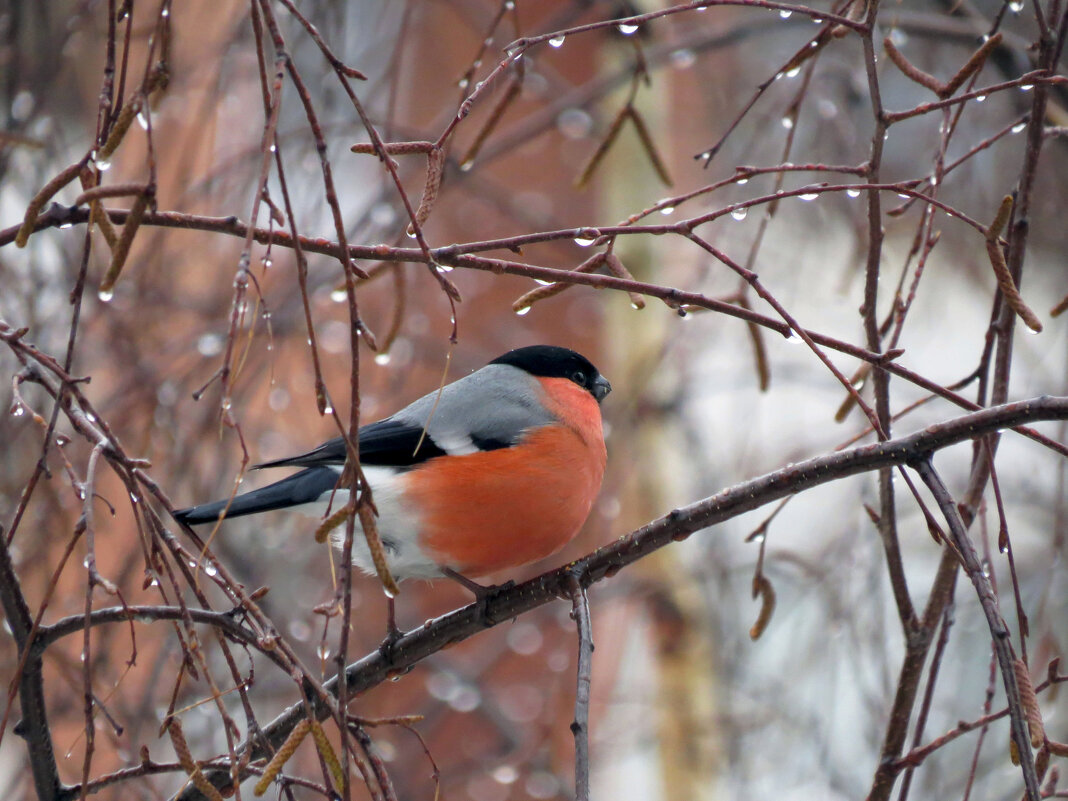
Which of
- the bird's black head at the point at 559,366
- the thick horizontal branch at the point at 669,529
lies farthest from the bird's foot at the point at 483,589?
the bird's black head at the point at 559,366

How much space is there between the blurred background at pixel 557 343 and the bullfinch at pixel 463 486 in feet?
1.51

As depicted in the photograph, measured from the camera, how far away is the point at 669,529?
1.50m

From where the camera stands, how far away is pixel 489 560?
94.3 inches

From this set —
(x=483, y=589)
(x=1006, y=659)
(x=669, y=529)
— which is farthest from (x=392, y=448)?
(x=1006, y=659)

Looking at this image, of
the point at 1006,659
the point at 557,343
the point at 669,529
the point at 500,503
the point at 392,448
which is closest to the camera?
the point at 1006,659

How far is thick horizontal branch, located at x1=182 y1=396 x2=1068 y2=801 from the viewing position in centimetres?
122

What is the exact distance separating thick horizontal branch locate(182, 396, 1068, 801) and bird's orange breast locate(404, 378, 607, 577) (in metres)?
0.40

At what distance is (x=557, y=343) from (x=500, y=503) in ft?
6.09

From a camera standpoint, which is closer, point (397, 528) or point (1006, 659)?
point (1006, 659)

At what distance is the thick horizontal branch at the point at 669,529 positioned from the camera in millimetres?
1224

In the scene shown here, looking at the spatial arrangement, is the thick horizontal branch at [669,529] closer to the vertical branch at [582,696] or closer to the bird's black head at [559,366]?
the vertical branch at [582,696]

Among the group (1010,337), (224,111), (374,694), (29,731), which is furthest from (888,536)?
(224,111)

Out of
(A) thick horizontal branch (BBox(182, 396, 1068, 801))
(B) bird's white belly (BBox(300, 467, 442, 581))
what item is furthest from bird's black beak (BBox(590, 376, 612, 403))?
(A) thick horizontal branch (BBox(182, 396, 1068, 801))

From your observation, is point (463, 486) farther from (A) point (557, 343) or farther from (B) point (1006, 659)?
(A) point (557, 343)
